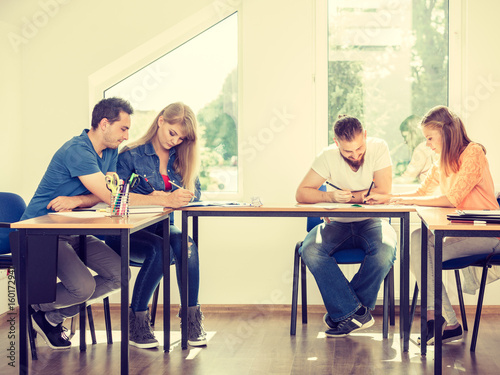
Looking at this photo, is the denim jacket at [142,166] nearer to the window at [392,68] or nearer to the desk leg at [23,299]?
Answer: the desk leg at [23,299]

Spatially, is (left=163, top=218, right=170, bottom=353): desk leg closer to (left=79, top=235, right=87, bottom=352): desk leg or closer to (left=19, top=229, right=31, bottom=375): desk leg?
(left=79, top=235, right=87, bottom=352): desk leg

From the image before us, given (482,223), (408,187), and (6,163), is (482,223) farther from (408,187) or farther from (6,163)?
(6,163)

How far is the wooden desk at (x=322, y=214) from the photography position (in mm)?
3131

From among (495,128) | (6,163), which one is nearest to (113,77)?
(6,163)

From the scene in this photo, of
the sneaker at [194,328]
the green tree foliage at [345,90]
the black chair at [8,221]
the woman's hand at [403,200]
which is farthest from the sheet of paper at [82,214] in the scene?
the green tree foliage at [345,90]

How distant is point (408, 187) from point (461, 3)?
1.30 m

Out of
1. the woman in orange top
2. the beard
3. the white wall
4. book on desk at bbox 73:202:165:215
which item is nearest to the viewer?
book on desk at bbox 73:202:165:215

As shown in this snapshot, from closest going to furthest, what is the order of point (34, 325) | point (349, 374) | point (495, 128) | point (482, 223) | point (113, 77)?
1. point (482, 223)
2. point (349, 374)
3. point (34, 325)
4. point (495, 128)
5. point (113, 77)

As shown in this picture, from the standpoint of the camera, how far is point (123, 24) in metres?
4.27

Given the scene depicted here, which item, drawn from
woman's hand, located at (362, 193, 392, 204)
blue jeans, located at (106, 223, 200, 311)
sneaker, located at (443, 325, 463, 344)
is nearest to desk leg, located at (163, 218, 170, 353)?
blue jeans, located at (106, 223, 200, 311)

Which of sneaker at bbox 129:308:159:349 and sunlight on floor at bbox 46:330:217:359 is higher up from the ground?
sneaker at bbox 129:308:159:349

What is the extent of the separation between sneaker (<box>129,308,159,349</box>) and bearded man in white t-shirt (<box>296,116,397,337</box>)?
0.93 m

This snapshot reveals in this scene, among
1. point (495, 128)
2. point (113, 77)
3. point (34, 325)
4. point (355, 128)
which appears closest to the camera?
point (34, 325)

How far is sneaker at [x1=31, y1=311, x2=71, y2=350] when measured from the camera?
307 centimetres
